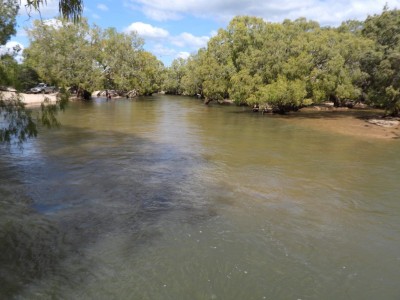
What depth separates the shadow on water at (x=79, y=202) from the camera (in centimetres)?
743

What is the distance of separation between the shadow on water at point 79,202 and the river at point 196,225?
39 mm

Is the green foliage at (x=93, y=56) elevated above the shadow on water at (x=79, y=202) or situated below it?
above

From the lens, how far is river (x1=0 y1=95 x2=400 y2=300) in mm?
6730

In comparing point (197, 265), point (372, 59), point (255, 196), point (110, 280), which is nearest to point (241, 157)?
point (255, 196)

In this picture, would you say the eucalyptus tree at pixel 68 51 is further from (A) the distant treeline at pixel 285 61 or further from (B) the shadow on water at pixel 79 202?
(B) the shadow on water at pixel 79 202

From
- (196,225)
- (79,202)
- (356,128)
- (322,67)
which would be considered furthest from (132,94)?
(196,225)

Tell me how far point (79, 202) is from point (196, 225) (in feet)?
13.0

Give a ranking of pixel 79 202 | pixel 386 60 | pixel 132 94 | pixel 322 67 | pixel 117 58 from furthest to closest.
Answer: pixel 132 94 < pixel 117 58 < pixel 322 67 < pixel 386 60 < pixel 79 202

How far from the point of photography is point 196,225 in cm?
923

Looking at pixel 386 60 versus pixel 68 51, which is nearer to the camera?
pixel 386 60

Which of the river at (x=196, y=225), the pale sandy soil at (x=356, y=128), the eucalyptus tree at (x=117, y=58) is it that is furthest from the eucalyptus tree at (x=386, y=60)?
the eucalyptus tree at (x=117, y=58)

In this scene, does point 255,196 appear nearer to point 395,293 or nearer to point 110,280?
point 395,293

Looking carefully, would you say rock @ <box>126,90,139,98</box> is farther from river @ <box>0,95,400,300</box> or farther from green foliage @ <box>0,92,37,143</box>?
green foliage @ <box>0,92,37,143</box>

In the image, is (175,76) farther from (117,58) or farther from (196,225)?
(196,225)
